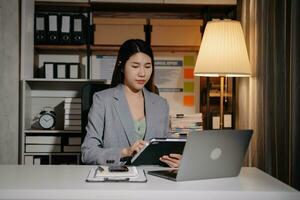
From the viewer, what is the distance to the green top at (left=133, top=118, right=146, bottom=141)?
2204 millimetres

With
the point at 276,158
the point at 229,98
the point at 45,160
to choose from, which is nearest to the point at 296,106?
the point at 276,158

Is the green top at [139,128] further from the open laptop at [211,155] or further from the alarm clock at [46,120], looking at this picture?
the alarm clock at [46,120]

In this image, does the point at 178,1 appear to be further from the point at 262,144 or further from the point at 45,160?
the point at 45,160

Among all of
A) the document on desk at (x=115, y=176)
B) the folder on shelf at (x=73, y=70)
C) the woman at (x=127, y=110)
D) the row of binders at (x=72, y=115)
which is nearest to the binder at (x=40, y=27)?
the folder on shelf at (x=73, y=70)

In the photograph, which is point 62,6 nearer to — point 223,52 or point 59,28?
point 59,28

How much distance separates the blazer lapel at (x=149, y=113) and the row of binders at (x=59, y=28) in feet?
3.72

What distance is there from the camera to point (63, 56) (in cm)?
359

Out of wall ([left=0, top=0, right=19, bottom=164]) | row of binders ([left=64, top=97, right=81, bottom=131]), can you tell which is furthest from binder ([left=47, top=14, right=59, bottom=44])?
row of binders ([left=64, top=97, right=81, bottom=131])

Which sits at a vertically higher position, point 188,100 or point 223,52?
point 223,52

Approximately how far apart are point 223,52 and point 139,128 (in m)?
0.81

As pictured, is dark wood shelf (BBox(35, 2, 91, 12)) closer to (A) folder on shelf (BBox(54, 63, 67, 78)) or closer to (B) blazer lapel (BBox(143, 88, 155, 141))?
(A) folder on shelf (BBox(54, 63, 67, 78))

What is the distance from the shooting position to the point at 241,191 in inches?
50.0

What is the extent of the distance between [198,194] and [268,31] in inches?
60.9

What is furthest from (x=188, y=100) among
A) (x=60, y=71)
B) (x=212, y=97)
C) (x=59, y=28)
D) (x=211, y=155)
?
(x=211, y=155)
